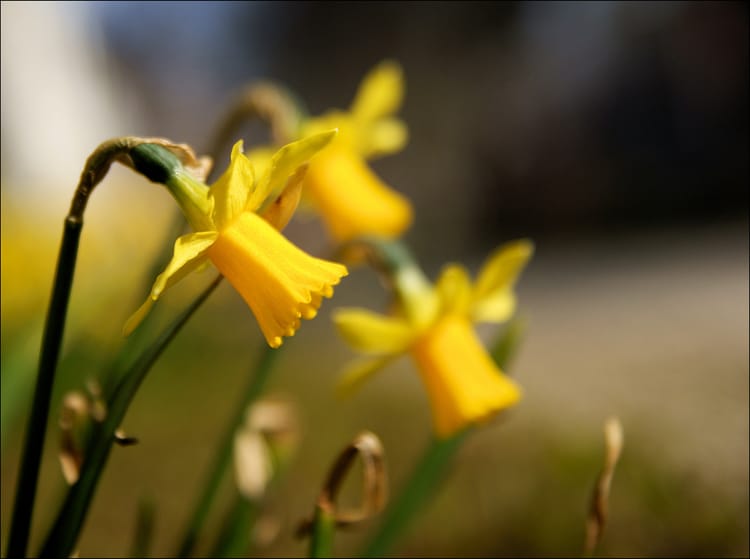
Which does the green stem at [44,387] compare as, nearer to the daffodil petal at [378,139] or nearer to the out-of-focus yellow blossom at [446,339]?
the out-of-focus yellow blossom at [446,339]

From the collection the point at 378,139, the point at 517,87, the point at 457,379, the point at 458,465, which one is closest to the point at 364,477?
the point at 457,379

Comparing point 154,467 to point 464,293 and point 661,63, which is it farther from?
point 661,63

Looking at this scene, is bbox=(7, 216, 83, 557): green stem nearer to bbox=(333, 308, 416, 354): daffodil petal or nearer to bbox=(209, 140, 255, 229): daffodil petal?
bbox=(209, 140, 255, 229): daffodil petal

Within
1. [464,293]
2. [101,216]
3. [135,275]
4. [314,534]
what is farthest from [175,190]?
[101,216]

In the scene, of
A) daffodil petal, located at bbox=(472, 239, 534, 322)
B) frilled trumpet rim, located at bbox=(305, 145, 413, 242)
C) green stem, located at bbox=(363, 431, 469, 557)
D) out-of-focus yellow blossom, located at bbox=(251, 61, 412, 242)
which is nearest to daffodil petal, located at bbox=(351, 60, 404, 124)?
out-of-focus yellow blossom, located at bbox=(251, 61, 412, 242)

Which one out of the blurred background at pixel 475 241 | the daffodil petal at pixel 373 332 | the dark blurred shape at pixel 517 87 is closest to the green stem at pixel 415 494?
the daffodil petal at pixel 373 332
